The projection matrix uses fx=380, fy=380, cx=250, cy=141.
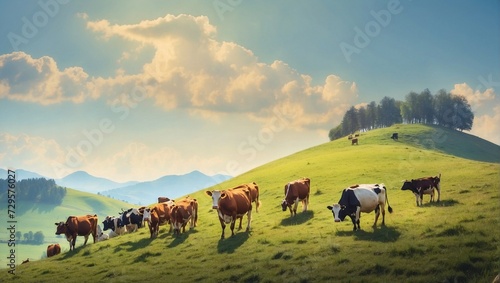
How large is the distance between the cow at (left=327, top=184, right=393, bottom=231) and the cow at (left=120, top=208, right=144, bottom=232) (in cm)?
2253

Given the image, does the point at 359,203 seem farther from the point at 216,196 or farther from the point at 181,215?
the point at 181,215

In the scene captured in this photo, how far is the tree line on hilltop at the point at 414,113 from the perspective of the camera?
139 metres

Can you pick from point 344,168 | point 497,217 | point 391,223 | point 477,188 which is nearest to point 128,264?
point 391,223

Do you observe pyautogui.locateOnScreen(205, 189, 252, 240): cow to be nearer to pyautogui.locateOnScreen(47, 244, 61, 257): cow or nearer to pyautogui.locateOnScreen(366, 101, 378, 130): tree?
pyautogui.locateOnScreen(47, 244, 61, 257): cow

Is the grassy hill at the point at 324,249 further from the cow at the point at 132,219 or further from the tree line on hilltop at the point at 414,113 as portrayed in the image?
the tree line on hilltop at the point at 414,113

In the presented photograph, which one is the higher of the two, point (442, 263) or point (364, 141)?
point (364, 141)

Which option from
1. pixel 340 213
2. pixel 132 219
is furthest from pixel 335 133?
pixel 340 213

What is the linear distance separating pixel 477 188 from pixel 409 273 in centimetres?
2049

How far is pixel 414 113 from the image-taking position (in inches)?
5866

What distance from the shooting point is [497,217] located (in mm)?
19906

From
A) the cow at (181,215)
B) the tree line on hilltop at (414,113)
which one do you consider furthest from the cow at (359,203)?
the tree line on hilltop at (414,113)

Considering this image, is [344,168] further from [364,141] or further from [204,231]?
[364,141]

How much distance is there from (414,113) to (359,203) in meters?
141

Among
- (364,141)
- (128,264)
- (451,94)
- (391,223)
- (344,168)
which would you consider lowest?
(128,264)
